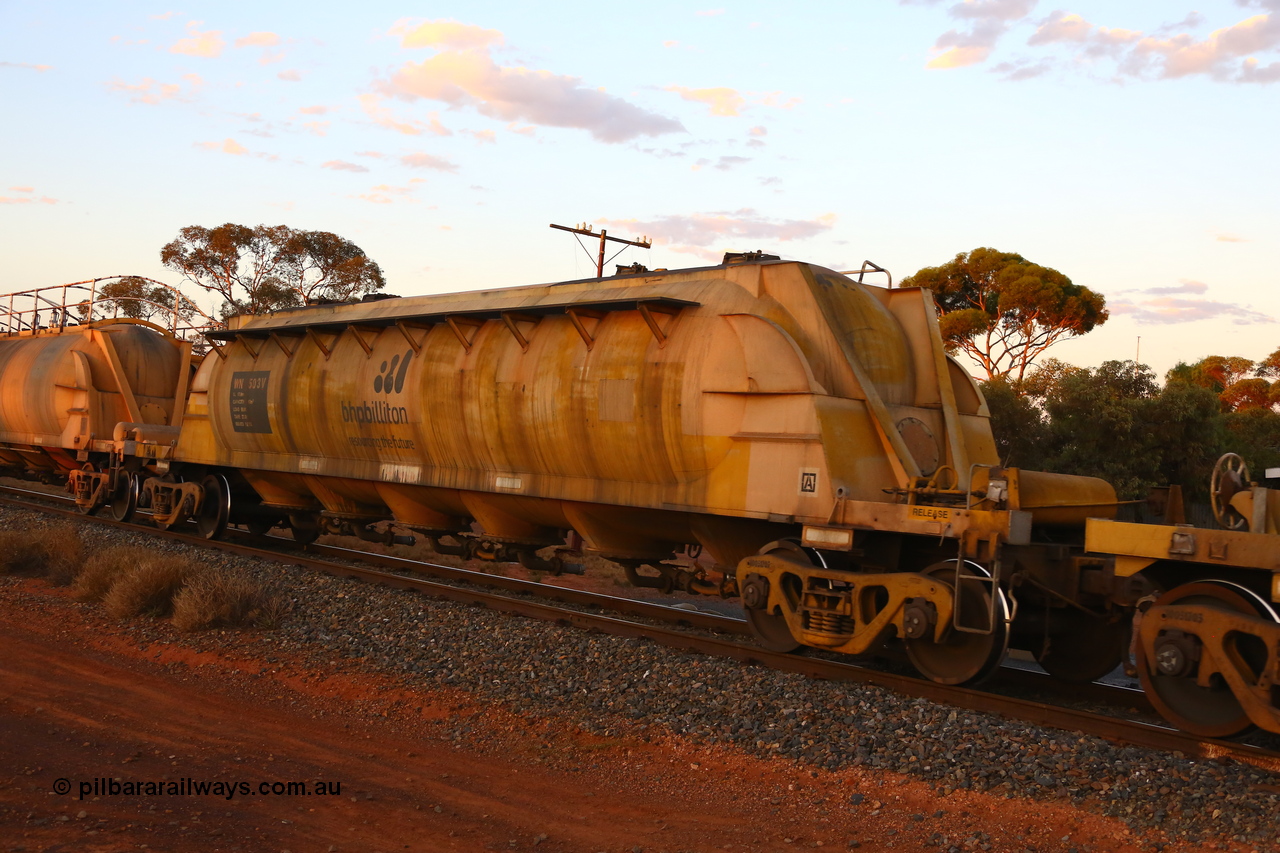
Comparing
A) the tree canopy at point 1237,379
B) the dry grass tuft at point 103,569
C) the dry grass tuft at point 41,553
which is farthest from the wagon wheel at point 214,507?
the tree canopy at point 1237,379

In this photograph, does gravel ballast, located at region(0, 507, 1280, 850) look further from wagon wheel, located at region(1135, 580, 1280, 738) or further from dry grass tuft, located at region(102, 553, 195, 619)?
dry grass tuft, located at region(102, 553, 195, 619)

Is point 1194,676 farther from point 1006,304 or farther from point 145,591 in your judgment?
point 1006,304

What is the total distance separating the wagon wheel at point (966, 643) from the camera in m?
7.62

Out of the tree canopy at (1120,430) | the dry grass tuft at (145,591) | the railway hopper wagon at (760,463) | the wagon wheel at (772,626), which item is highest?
the tree canopy at (1120,430)

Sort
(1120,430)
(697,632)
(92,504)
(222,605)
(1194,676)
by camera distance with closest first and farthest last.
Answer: (1194,676), (222,605), (697,632), (92,504), (1120,430)

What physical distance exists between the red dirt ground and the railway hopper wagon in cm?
201

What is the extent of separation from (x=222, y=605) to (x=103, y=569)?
2.43 m

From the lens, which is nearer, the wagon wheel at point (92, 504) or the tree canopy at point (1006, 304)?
the wagon wheel at point (92, 504)

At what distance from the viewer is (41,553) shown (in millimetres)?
13086

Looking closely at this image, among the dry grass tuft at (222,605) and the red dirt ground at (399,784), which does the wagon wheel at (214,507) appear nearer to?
the dry grass tuft at (222,605)

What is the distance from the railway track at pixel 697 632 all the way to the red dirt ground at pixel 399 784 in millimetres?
1529

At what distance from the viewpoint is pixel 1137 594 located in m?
7.10

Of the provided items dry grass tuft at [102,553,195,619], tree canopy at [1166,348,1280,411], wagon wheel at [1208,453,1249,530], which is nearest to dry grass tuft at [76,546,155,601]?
dry grass tuft at [102,553,195,619]

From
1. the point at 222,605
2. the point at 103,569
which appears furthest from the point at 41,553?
the point at 222,605
